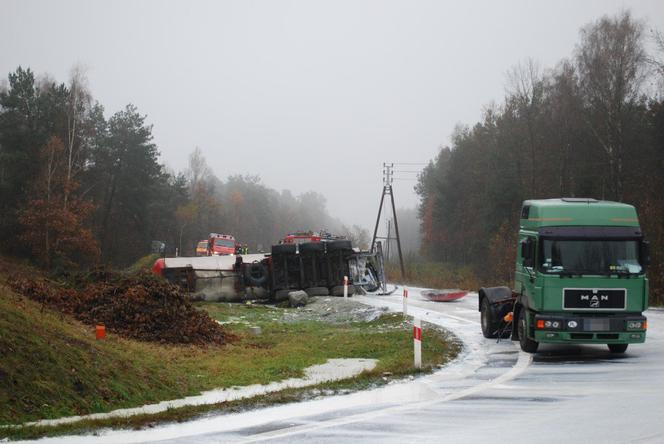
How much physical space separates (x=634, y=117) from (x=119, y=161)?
5010 centimetres

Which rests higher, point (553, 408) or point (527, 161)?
point (527, 161)

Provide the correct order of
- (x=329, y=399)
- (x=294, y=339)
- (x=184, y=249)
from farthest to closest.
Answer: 1. (x=184, y=249)
2. (x=294, y=339)
3. (x=329, y=399)

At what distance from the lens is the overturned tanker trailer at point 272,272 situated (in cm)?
3177

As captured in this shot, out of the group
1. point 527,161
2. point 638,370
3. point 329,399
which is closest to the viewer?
point 329,399

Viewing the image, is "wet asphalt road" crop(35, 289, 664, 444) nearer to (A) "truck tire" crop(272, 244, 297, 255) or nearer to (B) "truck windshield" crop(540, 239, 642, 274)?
(B) "truck windshield" crop(540, 239, 642, 274)

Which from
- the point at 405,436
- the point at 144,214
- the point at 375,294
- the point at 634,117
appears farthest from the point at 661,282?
the point at 144,214

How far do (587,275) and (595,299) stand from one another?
18.9 inches

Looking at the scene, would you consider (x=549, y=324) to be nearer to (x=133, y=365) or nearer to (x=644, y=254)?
(x=644, y=254)

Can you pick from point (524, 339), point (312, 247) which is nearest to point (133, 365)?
point (524, 339)

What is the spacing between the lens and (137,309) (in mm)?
17234

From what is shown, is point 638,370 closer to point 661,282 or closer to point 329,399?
point 329,399

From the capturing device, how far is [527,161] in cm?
6231

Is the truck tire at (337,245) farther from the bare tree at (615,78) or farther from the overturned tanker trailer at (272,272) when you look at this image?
the bare tree at (615,78)

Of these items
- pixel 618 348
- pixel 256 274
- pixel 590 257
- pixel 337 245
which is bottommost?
pixel 618 348
